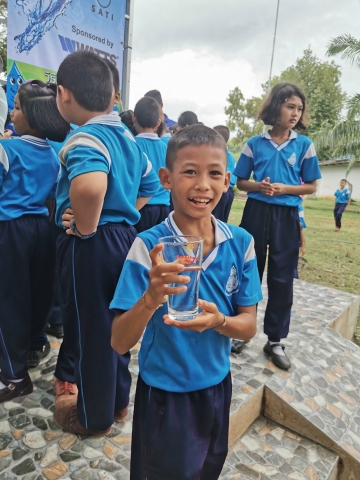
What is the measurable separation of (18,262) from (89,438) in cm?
104

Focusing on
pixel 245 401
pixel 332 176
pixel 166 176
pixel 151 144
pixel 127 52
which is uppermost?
pixel 127 52

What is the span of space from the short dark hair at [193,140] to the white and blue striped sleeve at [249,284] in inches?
14.4

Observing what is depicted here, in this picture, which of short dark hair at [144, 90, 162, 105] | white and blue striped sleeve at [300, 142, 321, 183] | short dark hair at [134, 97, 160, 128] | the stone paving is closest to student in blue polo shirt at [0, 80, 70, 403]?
the stone paving

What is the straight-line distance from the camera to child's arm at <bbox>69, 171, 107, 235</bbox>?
4.68 ft

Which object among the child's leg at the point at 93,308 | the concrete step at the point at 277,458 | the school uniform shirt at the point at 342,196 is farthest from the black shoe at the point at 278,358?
the school uniform shirt at the point at 342,196

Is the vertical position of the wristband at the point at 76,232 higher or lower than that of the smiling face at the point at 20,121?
lower

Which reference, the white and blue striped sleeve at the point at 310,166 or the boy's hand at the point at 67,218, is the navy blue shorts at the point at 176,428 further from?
the white and blue striped sleeve at the point at 310,166

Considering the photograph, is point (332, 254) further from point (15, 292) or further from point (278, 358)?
point (15, 292)

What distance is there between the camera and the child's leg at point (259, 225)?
2.64 m

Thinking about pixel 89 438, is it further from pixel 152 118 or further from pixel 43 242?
pixel 152 118

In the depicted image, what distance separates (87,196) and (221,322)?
76 centimetres

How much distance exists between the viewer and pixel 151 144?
2.94 meters

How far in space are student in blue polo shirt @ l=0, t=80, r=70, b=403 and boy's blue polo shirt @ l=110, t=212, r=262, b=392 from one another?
122 centimetres

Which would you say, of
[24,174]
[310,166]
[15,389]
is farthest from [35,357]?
[310,166]
